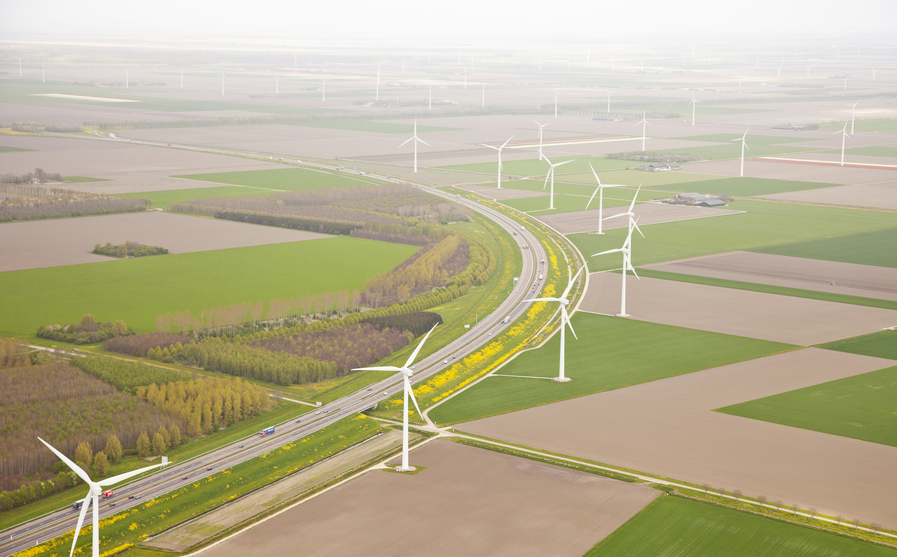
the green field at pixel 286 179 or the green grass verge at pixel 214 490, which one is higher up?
the green field at pixel 286 179

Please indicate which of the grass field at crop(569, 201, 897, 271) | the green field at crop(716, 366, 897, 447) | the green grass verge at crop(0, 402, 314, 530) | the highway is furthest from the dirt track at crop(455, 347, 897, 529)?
A: the grass field at crop(569, 201, 897, 271)

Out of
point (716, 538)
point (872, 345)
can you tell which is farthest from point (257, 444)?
point (872, 345)

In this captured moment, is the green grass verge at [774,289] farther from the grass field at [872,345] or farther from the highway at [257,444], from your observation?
the highway at [257,444]

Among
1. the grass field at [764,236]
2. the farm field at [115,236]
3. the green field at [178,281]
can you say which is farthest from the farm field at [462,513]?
the farm field at [115,236]

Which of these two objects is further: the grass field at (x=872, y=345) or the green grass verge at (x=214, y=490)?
the grass field at (x=872, y=345)

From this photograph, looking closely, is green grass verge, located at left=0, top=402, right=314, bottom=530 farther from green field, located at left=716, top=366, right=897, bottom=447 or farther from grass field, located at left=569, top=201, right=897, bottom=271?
grass field, located at left=569, top=201, right=897, bottom=271

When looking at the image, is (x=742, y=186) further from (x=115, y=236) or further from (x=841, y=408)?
(x=841, y=408)
